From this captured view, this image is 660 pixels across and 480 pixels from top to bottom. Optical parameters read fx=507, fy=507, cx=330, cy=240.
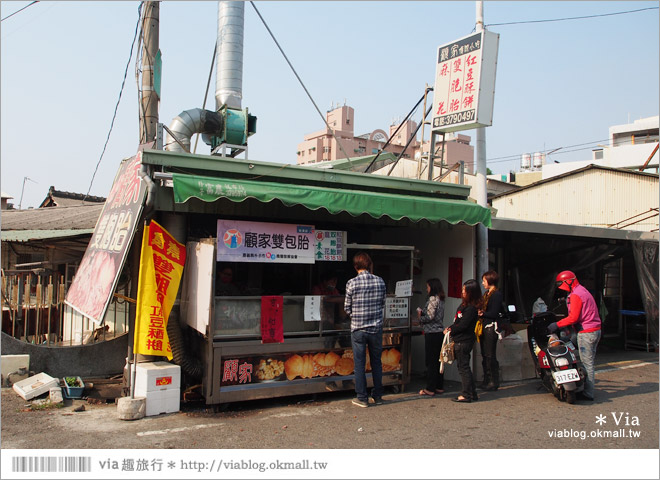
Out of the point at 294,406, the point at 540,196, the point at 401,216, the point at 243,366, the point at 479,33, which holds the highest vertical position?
the point at 479,33

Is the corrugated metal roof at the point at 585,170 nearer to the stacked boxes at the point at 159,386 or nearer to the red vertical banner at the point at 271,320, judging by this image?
the red vertical banner at the point at 271,320

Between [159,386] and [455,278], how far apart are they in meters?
5.23

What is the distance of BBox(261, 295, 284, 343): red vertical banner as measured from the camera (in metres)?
6.97

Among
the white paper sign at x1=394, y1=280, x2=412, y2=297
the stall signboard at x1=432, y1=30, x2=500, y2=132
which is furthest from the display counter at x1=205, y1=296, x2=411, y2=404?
the stall signboard at x1=432, y1=30, x2=500, y2=132

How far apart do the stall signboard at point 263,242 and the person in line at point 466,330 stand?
7.50 feet

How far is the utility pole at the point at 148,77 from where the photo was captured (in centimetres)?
854

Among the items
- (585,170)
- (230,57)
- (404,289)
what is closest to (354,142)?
(585,170)

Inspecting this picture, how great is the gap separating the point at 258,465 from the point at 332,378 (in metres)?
2.78

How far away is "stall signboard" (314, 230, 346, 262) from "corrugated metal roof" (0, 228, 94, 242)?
442 cm

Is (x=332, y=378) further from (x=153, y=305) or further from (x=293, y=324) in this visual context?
(x=153, y=305)

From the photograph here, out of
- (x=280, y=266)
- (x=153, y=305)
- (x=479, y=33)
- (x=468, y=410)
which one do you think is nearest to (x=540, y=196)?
(x=479, y=33)

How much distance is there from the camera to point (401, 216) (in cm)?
749

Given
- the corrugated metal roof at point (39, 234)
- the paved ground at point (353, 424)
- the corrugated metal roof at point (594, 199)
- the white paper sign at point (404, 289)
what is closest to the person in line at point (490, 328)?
the paved ground at point (353, 424)

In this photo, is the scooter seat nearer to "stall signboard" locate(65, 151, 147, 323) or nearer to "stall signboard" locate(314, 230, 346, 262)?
"stall signboard" locate(314, 230, 346, 262)
